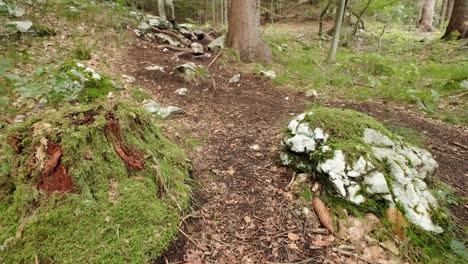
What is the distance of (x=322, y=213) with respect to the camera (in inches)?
90.0

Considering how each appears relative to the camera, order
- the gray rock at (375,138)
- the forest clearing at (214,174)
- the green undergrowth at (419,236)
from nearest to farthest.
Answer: the forest clearing at (214,174) < the green undergrowth at (419,236) < the gray rock at (375,138)

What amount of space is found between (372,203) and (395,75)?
17.9 feet

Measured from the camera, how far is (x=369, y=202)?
2.24m

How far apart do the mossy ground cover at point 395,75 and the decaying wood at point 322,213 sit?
138 inches

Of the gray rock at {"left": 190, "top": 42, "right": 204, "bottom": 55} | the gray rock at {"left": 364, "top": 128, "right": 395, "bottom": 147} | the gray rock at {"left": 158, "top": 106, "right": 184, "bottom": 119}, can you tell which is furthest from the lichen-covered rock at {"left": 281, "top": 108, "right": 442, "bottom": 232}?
the gray rock at {"left": 190, "top": 42, "right": 204, "bottom": 55}

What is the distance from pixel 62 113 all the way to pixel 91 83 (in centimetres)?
193

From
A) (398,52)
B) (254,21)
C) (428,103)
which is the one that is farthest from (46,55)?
(398,52)

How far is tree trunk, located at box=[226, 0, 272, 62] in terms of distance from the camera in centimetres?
696

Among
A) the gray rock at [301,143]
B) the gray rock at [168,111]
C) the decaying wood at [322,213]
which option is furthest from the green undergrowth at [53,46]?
the decaying wood at [322,213]

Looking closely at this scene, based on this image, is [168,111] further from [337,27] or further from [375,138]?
[337,27]

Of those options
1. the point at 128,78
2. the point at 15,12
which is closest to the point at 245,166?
the point at 128,78

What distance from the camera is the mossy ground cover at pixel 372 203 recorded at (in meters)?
2.01

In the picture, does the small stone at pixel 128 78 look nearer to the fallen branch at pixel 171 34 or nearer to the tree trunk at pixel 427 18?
the fallen branch at pixel 171 34

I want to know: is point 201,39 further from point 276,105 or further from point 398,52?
point 398,52
